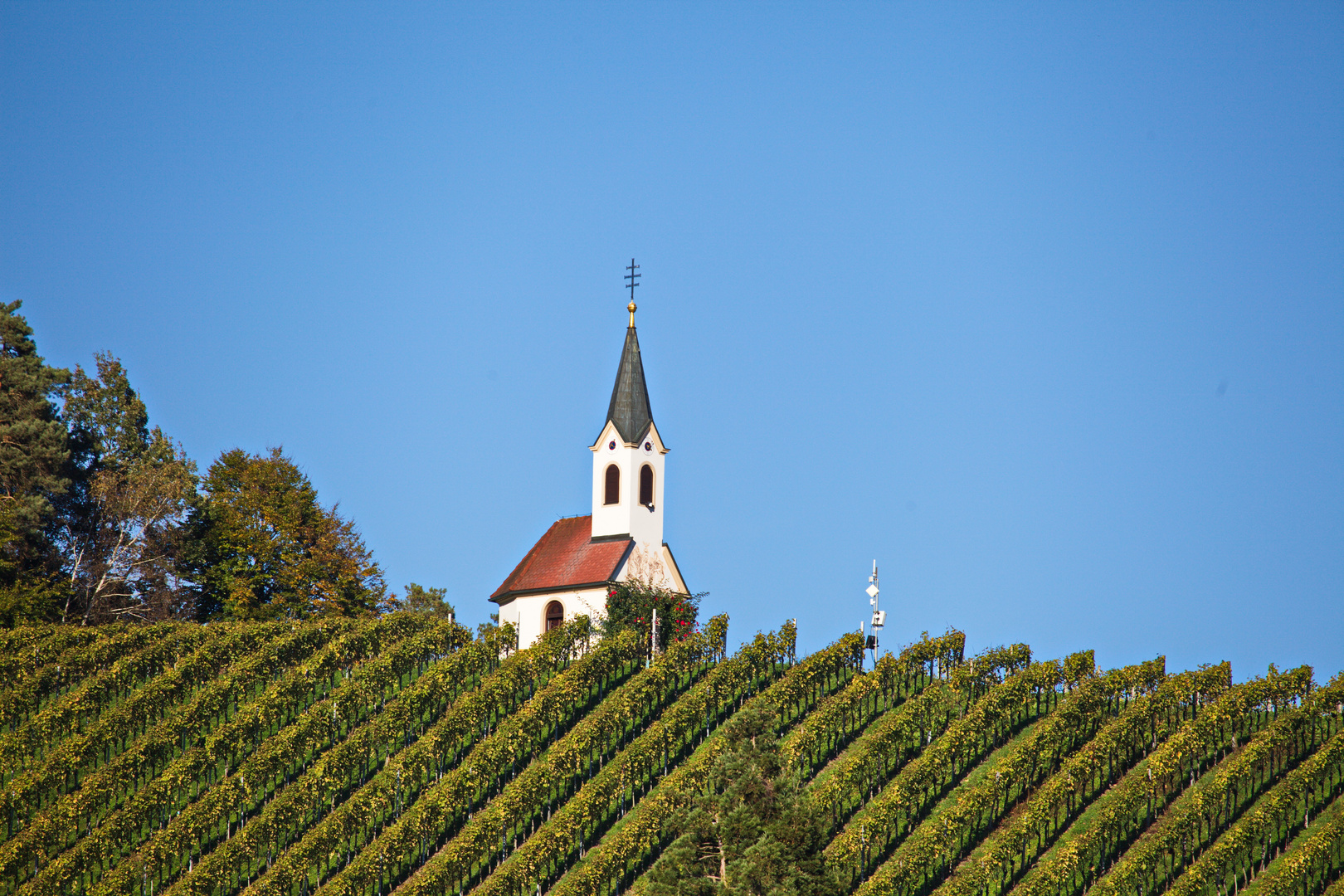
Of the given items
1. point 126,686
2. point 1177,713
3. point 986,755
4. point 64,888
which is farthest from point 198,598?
point 1177,713

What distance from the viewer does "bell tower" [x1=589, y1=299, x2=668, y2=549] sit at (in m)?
51.2

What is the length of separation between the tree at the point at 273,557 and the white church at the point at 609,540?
209 inches

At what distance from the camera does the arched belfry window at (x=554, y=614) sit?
49.7 metres

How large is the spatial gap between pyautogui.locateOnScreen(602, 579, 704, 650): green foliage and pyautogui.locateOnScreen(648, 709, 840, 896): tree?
17.2 meters

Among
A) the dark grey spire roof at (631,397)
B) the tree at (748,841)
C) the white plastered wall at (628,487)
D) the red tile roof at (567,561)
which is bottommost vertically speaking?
the tree at (748,841)

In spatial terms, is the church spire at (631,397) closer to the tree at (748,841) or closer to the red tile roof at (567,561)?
the red tile roof at (567,561)

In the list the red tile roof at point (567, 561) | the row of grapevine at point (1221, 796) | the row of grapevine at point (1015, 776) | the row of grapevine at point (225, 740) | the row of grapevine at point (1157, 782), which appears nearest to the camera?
the row of grapevine at point (1221, 796)

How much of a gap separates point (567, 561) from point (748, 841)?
24931mm

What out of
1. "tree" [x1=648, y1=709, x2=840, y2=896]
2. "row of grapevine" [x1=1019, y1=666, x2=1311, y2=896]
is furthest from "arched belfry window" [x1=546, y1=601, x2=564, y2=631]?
"tree" [x1=648, y1=709, x2=840, y2=896]

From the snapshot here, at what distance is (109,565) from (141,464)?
440 centimetres

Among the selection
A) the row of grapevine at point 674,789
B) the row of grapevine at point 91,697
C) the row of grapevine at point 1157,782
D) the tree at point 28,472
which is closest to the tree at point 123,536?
the tree at point 28,472

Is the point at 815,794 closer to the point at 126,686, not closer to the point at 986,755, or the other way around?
the point at 986,755

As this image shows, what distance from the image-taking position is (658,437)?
52594 mm

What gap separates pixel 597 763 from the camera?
1465 inches
